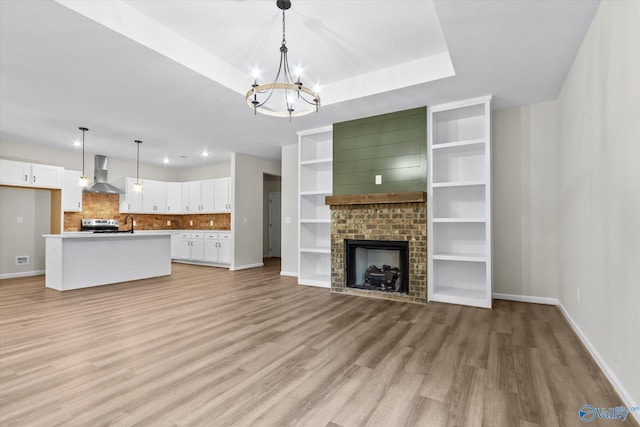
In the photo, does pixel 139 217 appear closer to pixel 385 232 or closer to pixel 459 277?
pixel 385 232

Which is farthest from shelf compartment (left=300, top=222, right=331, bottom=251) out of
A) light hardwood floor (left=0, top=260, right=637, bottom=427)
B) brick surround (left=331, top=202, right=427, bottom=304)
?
light hardwood floor (left=0, top=260, right=637, bottom=427)

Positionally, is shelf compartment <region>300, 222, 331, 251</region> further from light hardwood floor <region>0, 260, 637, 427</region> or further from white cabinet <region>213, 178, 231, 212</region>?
white cabinet <region>213, 178, 231, 212</region>

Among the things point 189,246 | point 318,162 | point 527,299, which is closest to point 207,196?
point 189,246

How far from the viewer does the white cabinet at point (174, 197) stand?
29.6ft

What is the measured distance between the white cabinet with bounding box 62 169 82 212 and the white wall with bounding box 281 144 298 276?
4828 mm

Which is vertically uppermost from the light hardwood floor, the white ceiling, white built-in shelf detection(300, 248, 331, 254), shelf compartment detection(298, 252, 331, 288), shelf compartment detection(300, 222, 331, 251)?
the white ceiling

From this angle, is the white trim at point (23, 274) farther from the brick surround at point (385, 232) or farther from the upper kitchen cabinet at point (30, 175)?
the brick surround at point (385, 232)

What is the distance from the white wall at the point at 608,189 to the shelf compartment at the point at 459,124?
1185 millimetres

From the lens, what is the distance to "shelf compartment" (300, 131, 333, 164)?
18.8 ft

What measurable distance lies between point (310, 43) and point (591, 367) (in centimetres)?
380

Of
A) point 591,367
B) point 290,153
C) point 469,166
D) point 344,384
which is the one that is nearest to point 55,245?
point 290,153

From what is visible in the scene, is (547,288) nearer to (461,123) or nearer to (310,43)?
(461,123)

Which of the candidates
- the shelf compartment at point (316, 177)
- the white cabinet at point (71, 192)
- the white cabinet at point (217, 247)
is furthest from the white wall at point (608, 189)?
the white cabinet at point (71, 192)

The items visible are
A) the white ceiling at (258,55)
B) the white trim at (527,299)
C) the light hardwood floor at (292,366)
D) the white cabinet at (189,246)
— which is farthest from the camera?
the white cabinet at (189,246)
